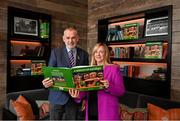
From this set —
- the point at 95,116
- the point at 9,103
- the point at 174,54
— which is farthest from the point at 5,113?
the point at 174,54

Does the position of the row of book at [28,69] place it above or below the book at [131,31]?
below

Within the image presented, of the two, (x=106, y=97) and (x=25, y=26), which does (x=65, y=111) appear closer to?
(x=106, y=97)

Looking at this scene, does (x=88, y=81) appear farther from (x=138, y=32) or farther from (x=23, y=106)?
→ (x=138, y=32)

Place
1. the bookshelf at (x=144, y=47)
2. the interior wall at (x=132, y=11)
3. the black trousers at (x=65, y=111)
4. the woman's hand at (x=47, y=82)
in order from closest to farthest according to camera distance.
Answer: the woman's hand at (x=47, y=82), the black trousers at (x=65, y=111), the interior wall at (x=132, y=11), the bookshelf at (x=144, y=47)

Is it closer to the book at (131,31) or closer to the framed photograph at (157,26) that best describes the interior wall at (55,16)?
the book at (131,31)

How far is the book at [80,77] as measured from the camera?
1.79m

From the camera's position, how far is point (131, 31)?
3996mm

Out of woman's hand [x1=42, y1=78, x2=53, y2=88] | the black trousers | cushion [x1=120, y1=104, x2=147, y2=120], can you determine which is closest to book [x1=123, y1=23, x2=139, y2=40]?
cushion [x1=120, y1=104, x2=147, y2=120]

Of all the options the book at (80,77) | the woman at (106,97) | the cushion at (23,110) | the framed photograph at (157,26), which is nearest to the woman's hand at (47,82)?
the book at (80,77)

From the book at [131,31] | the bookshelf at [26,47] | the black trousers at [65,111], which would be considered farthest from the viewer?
the book at [131,31]

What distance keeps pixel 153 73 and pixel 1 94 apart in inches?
97.2

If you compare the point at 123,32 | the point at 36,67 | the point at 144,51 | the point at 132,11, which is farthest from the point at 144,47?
the point at 36,67

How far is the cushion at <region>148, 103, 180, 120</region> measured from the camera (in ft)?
9.07

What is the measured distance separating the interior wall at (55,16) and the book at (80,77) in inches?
77.3
